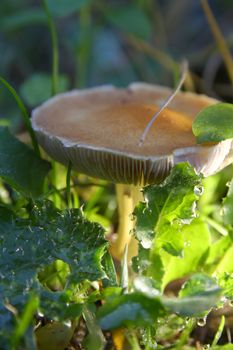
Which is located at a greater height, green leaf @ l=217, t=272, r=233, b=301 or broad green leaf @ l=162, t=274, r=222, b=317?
broad green leaf @ l=162, t=274, r=222, b=317

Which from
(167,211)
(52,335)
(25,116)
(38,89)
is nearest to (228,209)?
(167,211)

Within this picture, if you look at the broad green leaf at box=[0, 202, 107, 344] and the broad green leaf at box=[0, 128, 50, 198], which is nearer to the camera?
the broad green leaf at box=[0, 202, 107, 344]

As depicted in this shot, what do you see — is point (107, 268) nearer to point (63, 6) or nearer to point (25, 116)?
point (25, 116)

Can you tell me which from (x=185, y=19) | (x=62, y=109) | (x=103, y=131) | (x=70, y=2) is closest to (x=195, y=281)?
(x=103, y=131)

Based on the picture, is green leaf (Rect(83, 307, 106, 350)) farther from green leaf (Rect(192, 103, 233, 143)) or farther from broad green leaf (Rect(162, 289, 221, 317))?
green leaf (Rect(192, 103, 233, 143))

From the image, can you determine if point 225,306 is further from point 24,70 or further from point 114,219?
point 24,70

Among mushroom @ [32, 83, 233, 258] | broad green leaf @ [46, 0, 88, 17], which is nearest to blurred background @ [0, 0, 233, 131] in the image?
broad green leaf @ [46, 0, 88, 17]

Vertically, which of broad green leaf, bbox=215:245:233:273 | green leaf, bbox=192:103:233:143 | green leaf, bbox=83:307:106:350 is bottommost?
broad green leaf, bbox=215:245:233:273
